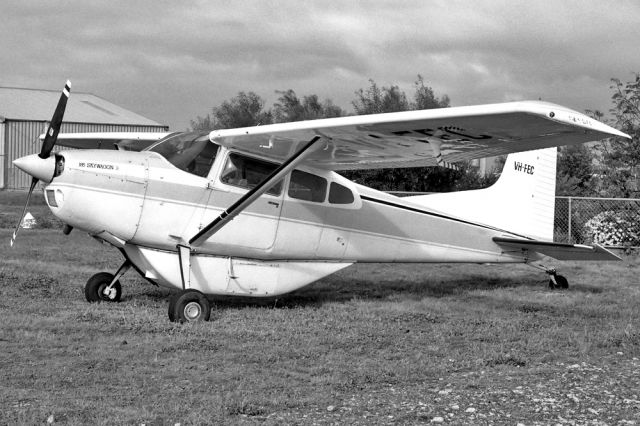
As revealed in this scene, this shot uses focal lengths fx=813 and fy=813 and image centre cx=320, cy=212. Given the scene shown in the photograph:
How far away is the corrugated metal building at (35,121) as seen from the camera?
1928 inches

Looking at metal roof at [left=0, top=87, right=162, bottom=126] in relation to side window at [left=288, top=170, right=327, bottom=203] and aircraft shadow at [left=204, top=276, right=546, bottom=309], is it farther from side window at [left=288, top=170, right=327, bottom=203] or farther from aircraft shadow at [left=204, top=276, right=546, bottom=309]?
side window at [left=288, top=170, right=327, bottom=203]

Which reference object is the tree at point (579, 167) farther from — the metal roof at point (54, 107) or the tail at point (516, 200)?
the metal roof at point (54, 107)

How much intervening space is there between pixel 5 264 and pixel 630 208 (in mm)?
14822

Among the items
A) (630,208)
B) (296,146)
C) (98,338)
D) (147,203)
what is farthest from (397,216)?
(630,208)

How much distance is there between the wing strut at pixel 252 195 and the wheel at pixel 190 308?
79 centimetres

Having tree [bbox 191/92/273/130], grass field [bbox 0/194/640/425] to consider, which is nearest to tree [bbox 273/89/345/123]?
tree [bbox 191/92/273/130]

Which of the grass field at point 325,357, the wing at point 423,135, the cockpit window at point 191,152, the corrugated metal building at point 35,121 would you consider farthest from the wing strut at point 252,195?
the corrugated metal building at point 35,121

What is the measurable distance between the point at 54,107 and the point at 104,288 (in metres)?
45.3

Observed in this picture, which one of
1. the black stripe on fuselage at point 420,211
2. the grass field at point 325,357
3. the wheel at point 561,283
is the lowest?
the grass field at point 325,357

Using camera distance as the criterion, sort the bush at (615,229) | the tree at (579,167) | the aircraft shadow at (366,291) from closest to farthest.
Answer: the aircraft shadow at (366,291) < the bush at (615,229) < the tree at (579,167)

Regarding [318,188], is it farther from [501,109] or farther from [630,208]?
[630,208]

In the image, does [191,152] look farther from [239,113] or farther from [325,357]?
[239,113]

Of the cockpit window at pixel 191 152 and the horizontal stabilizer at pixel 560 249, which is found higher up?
the cockpit window at pixel 191 152

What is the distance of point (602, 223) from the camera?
2042cm
